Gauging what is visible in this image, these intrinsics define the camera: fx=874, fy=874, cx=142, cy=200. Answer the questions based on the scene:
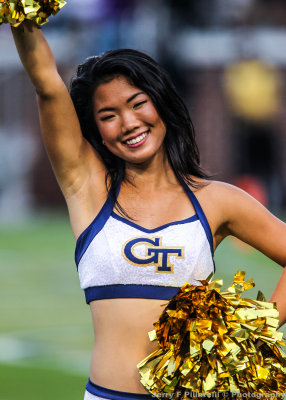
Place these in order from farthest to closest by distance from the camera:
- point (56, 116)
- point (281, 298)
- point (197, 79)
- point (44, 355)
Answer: point (197, 79)
point (44, 355)
point (281, 298)
point (56, 116)

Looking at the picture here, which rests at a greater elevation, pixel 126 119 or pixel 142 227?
pixel 126 119

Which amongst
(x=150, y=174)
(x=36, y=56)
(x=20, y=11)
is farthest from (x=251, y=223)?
(x=20, y=11)

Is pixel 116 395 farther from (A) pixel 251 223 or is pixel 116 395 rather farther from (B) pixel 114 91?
(B) pixel 114 91

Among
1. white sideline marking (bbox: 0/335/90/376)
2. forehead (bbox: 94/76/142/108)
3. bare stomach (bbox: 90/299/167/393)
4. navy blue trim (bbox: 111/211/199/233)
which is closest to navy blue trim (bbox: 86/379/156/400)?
bare stomach (bbox: 90/299/167/393)

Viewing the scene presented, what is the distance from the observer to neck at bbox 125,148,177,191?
287 cm

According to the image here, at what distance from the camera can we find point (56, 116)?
2.69 meters

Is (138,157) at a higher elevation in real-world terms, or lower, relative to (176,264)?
higher

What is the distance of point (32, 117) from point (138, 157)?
19352mm

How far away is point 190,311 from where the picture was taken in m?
2.50

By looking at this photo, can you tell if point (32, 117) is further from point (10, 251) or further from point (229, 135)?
point (10, 251)

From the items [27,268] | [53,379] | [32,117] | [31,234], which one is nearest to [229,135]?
[32,117]

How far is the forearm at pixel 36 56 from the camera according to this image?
2.53m

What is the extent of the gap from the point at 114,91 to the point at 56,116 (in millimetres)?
219

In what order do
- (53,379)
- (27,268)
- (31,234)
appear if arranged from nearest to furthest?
(53,379) < (27,268) < (31,234)
